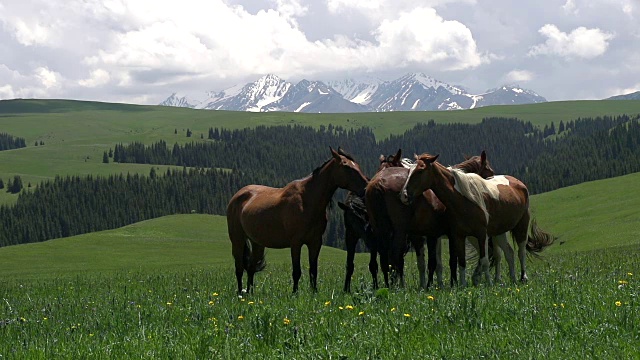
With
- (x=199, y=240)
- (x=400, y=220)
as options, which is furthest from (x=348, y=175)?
(x=199, y=240)

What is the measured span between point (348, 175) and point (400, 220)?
168 cm

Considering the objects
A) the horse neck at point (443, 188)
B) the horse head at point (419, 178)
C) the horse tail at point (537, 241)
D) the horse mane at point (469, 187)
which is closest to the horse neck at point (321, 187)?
the horse head at point (419, 178)

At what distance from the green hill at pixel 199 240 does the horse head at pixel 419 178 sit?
41683 mm

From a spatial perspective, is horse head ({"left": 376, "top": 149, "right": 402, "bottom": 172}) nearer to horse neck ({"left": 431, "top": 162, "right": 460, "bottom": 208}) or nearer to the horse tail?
horse neck ({"left": 431, "top": 162, "right": 460, "bottom": 208})

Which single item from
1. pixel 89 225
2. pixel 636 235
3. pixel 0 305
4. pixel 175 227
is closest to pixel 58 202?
pixel 89 225

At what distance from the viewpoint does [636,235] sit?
67.4m

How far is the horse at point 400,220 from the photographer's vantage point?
51.5 ft

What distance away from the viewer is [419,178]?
15266mm

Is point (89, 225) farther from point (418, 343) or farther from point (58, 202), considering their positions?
point (418, 343)

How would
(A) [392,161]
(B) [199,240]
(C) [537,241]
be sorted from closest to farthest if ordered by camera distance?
(A) [392,161], (C) [537,241], (B) [199,240]

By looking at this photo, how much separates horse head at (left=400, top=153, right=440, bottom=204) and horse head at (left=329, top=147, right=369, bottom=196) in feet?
4.49

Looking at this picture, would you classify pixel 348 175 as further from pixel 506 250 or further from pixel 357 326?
pixel 357 326

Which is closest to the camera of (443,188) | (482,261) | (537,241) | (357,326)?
(357,326)

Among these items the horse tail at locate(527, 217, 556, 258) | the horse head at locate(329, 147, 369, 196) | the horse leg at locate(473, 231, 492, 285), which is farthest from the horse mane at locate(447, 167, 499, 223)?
the horse tail at locate(527, 217, 556, 258)
